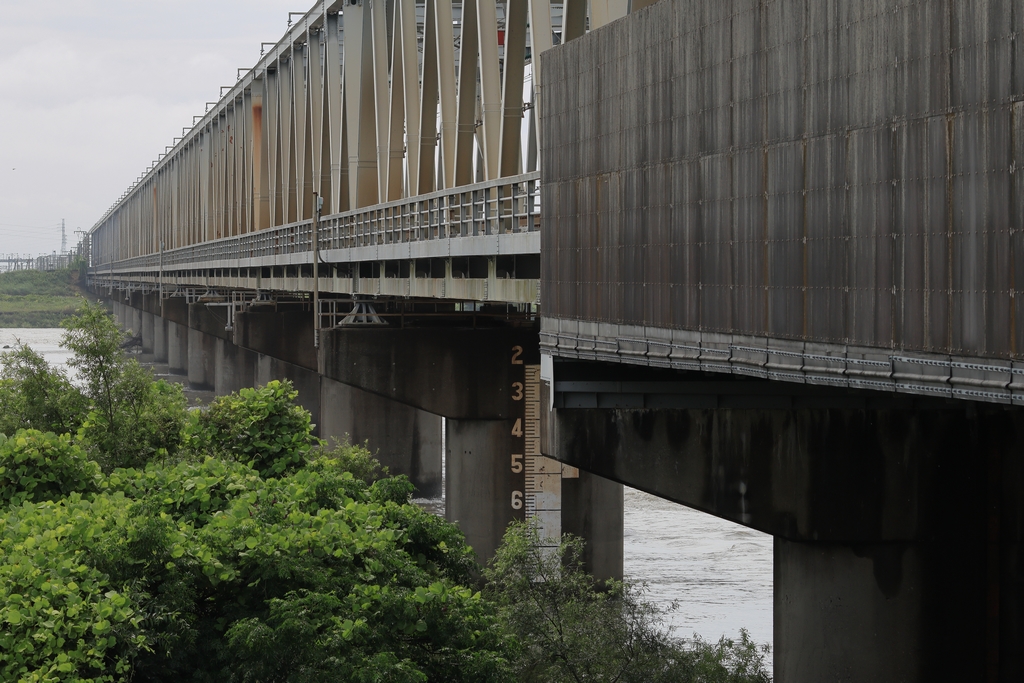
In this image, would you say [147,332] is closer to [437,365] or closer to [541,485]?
[437,365]

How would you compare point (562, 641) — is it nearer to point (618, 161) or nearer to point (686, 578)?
point (618, 161)

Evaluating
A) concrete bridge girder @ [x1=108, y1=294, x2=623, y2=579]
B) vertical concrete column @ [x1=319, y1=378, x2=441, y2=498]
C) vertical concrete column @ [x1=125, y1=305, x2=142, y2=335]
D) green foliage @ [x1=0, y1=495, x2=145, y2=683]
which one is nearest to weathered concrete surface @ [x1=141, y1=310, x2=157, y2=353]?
vertical concrete column @ [x1=125, y1=305, x2=142, y2=335]

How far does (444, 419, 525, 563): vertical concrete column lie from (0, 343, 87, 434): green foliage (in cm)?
828

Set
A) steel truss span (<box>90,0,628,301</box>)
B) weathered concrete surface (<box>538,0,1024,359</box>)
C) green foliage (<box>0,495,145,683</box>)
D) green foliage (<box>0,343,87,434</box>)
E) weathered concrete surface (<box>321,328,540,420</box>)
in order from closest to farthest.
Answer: weathered concrete surface (<box>538,0,1024,359</box>) → green foliage (<box>0,495,145,683</box>) → steel truss span (<box>90,0,628,301</box>) → green foliage (<box>0,343,87,434</box>) → weathered concrete surface (<box>321,328,540,420</box>)

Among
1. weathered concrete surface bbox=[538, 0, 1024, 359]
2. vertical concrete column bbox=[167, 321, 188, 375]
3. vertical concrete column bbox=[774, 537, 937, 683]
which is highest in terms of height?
weathered concrete surface bbox=[538, 0, 1024, 359]

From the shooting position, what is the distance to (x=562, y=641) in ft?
62.2

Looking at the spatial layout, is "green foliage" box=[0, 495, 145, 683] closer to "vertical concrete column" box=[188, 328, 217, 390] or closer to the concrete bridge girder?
the concrete bridge girder

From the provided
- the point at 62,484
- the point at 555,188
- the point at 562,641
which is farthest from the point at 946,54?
the point at 62,484

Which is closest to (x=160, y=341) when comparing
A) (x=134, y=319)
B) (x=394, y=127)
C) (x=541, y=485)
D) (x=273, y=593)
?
(x=134, y=319)

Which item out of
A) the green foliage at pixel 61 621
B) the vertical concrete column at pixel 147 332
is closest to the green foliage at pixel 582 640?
the green foliage at pixel 61 621

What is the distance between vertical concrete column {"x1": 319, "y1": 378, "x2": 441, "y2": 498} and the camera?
50.8 metres

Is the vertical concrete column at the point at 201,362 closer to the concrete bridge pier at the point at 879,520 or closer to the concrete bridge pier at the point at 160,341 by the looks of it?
the concrete bridge pier at the point at 160,341

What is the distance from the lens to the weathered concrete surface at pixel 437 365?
32.7 metres

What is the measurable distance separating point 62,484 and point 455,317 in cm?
1653
